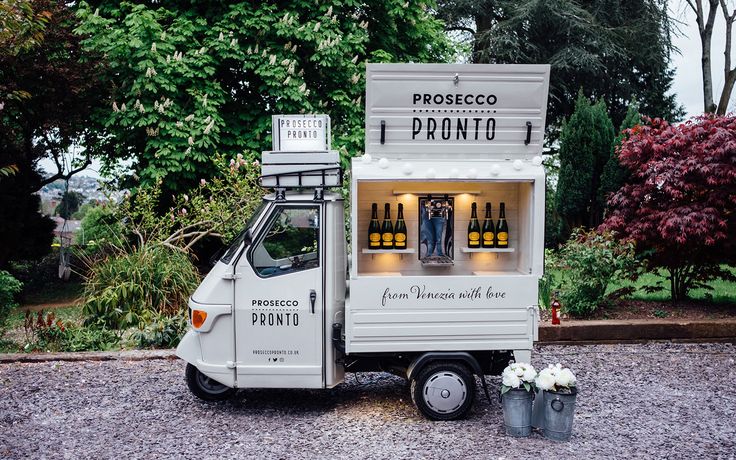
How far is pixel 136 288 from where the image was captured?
9.03 metres

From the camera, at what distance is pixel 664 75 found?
2295 centimetres

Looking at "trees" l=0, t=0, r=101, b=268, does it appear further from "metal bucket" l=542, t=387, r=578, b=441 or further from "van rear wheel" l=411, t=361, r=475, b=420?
"metal bucket" l=542, t=387, r=578, b=441

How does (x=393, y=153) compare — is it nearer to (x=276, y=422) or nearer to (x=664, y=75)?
(x=276, y=422)

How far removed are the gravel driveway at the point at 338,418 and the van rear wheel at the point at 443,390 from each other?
12cm

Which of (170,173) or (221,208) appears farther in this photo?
(170,173)

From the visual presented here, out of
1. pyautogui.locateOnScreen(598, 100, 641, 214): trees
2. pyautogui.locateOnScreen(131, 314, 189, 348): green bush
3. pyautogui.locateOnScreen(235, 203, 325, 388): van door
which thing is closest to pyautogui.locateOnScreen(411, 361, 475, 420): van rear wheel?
pyautogui.locateOnScreen(235, 203, 325, 388): van door

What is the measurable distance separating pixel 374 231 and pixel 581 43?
16806 mm

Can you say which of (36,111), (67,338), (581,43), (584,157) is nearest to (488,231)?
(67,338)

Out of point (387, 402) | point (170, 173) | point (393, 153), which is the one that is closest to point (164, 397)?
point (387, 402)

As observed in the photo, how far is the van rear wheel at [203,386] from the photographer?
20.6 ft

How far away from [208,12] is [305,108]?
8.78 ft

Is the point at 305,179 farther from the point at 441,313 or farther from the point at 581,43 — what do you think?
the point at 581,43

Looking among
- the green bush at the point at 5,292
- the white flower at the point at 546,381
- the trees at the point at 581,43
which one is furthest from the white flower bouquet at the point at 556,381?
the trees at the point at 581,43

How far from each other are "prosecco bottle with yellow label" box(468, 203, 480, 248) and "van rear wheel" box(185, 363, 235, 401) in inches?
105
